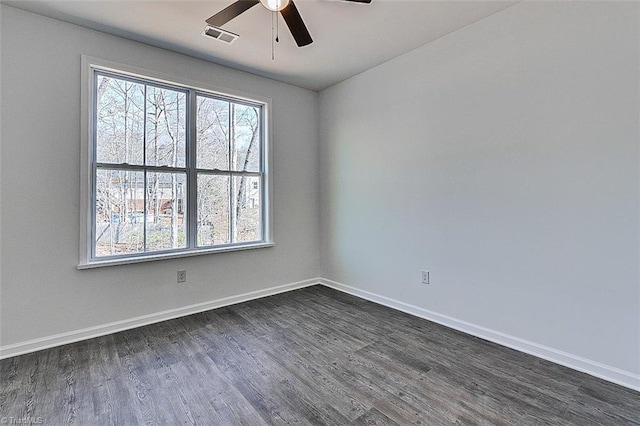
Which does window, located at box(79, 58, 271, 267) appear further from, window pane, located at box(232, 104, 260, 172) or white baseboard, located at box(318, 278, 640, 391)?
white baseboard, located at box(318, 278, 640, 391)

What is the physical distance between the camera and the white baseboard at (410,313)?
6.87ft

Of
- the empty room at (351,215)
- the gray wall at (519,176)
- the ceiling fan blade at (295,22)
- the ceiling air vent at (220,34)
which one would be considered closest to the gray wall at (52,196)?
the empty room at (351,215)

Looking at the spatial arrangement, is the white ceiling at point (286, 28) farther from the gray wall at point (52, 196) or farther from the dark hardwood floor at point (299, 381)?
the dark hardwood floor at point (299, 381)

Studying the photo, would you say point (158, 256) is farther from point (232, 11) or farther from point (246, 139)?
point (232, 11)

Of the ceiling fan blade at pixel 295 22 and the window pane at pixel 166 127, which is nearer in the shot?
the ceiling fan blade at pixel 295 22

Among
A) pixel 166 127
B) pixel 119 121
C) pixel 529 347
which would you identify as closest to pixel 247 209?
pixel 166 127

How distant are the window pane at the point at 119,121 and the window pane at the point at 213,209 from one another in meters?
0.71

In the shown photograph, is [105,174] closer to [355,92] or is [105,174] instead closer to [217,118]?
[217,118]

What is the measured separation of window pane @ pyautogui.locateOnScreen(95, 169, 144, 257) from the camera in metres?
2.84

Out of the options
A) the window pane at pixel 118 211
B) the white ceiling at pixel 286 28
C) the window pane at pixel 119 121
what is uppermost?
the white ceiling at pixel 286 28

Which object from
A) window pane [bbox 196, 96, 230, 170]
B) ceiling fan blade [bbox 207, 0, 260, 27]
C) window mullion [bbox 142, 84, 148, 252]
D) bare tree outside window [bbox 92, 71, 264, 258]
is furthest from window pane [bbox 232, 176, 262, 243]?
ceiling fan blade [bbox 207, 0, 260, 27]

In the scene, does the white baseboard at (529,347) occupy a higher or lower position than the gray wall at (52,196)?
lower

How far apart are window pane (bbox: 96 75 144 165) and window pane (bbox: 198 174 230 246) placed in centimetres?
71

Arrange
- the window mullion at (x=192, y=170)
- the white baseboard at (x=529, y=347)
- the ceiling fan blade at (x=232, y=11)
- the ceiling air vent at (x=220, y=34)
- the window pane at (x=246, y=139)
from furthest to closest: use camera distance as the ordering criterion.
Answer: the window pane at (x=246, y=139), the window mullion at (x=192, y=170), the ceiling air vent at (x=220, y=34), the white baseboard at (x=529, y=347), the ceiling fan blade at (x=232, y=11)
